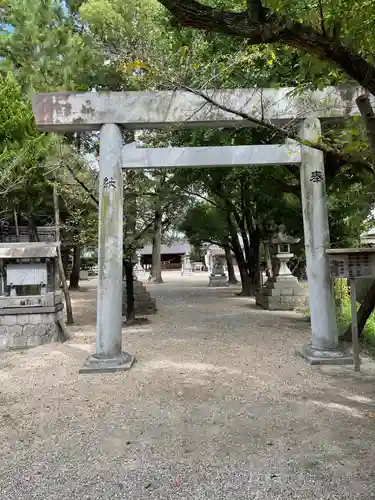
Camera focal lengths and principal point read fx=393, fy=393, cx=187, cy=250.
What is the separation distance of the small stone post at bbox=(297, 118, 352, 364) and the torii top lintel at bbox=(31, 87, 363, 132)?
1.19 feet

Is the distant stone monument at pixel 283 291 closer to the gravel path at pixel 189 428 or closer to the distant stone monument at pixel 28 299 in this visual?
the gravel path at pixel 189 428

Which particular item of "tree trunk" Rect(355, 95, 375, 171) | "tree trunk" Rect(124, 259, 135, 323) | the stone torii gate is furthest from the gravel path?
"tree trunk" Rect(124, 259, 135, 323)

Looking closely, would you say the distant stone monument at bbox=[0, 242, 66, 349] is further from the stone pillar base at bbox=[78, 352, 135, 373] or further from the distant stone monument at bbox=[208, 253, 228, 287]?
the distant stone monument at bbox=[208, 253, 228, 287]

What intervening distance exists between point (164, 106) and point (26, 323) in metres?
4.68

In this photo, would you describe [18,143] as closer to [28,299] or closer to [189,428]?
[28,299]

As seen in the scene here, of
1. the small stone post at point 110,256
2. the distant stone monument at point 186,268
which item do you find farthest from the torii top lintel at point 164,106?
the distant stone monument at point 186,268

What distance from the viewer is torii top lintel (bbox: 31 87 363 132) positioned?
5535mm

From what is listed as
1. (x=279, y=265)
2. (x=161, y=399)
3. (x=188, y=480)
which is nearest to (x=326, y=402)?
(x=161, y=399)

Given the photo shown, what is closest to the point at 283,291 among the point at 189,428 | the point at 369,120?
the point at 189,428

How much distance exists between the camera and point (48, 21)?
10258 mm

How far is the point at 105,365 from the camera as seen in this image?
536cm

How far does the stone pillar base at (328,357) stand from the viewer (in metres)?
5.39

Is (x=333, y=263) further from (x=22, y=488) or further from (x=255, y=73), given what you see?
(x=22, y=488)

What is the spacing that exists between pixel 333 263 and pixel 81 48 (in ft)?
28.2
